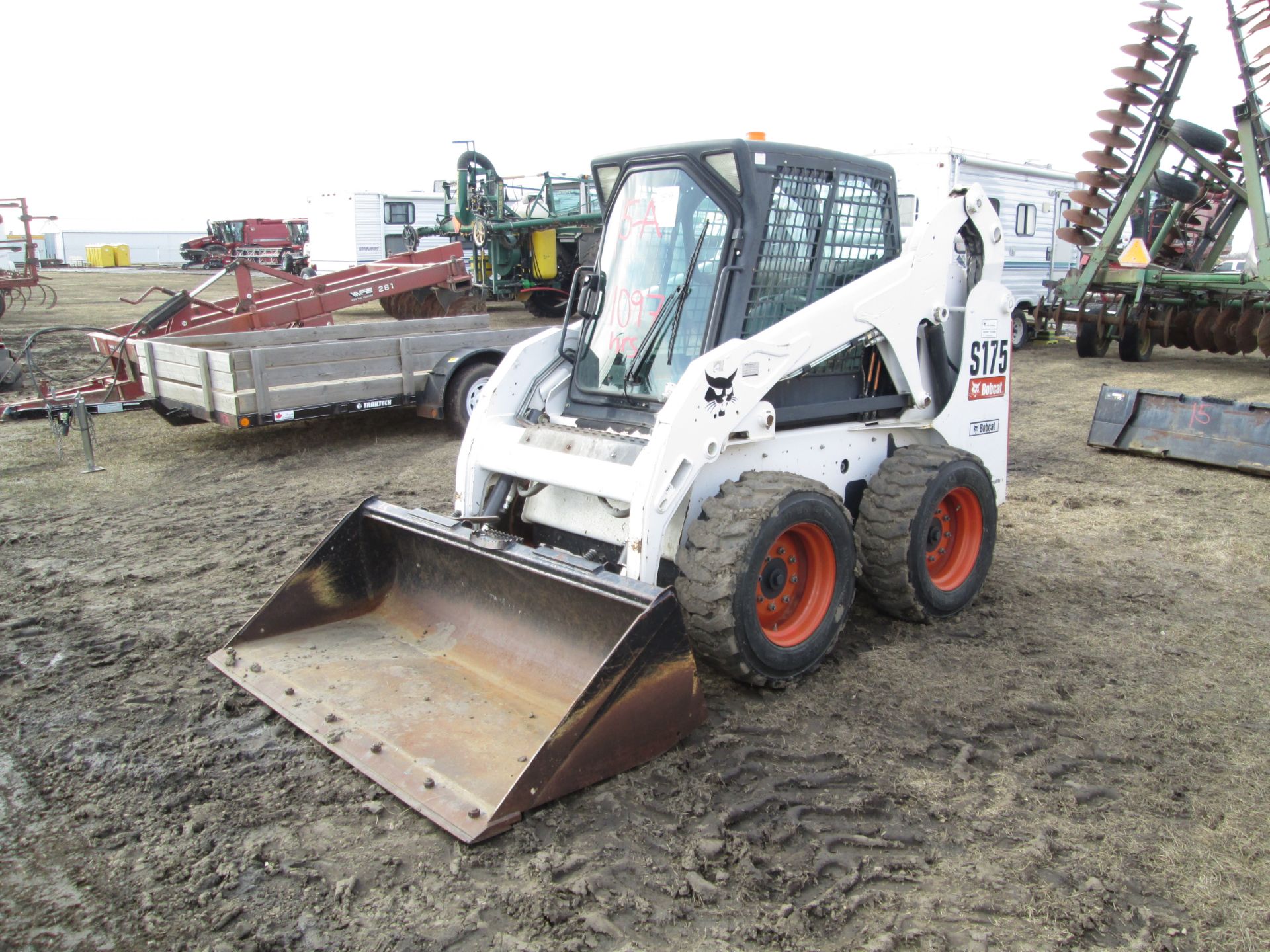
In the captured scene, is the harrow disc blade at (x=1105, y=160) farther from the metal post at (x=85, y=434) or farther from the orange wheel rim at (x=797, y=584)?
the metal post at (x=85, y=434)

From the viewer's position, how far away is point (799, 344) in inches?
160

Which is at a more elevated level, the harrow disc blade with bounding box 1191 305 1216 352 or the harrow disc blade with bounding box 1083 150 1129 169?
the harrow disc blade with bounding box 1083 150 1129 169

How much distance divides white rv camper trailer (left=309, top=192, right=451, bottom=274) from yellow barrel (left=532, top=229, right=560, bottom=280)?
5316 mm

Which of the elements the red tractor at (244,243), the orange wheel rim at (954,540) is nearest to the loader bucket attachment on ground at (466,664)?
the orange wheel rim at (954,540)

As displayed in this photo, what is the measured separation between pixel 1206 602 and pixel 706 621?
3065 mm

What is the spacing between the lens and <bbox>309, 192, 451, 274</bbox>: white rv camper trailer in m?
24.1

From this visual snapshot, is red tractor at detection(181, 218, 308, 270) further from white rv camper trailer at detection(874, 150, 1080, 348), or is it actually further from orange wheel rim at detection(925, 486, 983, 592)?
orange wheel rim at detection(925, 486, 983, 592)

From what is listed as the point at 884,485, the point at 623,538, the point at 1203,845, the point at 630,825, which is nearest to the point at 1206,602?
the point at 884,485

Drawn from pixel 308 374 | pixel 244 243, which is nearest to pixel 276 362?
pixel 308 374

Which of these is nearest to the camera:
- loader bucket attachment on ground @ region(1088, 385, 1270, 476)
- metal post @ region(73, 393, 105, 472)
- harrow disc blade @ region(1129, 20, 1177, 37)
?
loader bucket attachment on ground @ region(1088, 385, 1270, 476)

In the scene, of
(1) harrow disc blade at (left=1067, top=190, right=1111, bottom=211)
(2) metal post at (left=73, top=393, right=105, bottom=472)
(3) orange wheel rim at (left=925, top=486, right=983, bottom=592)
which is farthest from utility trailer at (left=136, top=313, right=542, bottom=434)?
(1) harrow disc blade at (left=1067, top=190, right=1111, bottom=211)

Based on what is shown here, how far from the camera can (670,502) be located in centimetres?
369

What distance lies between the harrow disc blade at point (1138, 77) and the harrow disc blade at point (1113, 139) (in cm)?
67

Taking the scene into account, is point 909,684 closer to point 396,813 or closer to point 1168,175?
point 396,813
